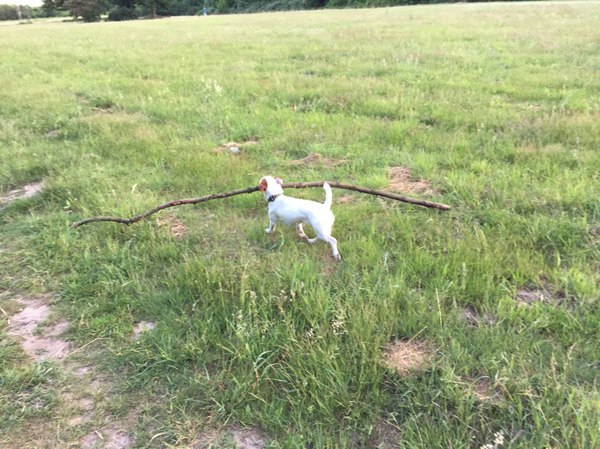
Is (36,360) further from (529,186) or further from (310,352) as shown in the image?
(529,186)

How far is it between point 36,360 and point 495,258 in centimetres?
327

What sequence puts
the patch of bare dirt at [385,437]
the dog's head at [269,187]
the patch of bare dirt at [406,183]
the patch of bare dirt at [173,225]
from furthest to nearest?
the patch of bare dirt at [406,183]
the patch of bare dirt at [173,225]
the dog's head at [269,187]
the patch of bare dirt at [385,437]

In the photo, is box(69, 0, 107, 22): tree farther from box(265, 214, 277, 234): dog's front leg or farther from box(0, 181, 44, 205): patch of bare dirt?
box(265, 214, 277, 234): dog's front leg

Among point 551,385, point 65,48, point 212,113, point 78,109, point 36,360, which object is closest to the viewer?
point 551,385

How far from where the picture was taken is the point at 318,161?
18.8 feet

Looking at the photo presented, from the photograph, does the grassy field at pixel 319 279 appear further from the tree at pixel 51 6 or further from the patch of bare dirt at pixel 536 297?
the tree at pixel 51 6

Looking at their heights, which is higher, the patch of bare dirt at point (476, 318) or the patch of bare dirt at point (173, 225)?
the patch of bare dirt at point (476, 318)

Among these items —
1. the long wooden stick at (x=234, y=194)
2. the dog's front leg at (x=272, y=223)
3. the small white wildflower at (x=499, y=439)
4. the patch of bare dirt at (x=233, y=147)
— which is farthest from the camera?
the patch of bare dirt at (x=233, y=147)

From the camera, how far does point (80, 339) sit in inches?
120

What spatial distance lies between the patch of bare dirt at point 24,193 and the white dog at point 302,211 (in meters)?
3.20

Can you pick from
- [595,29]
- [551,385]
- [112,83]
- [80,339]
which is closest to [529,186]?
[551,385]

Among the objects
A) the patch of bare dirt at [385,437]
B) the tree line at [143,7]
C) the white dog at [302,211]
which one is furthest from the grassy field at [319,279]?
the tree line at [143,7]

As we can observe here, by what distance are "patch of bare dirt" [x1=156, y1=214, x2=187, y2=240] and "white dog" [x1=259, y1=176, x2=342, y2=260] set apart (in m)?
0.97

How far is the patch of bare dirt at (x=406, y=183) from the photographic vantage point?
4852mm
